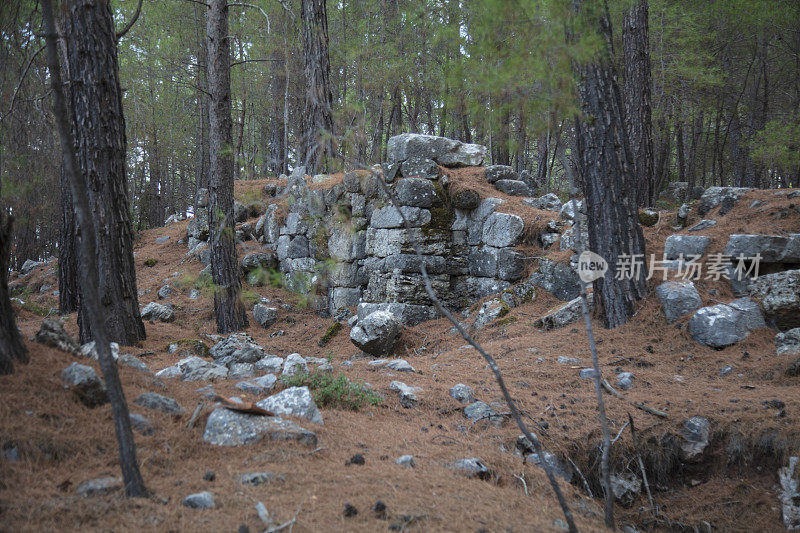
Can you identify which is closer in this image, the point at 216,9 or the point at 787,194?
the point at 787,194

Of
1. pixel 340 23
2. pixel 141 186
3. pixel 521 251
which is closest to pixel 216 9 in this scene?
pixel 521 251

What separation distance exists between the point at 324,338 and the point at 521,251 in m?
3.30

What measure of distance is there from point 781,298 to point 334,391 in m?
4.61

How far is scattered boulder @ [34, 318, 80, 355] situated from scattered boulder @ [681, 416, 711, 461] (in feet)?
14.3

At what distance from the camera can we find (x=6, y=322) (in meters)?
2.66

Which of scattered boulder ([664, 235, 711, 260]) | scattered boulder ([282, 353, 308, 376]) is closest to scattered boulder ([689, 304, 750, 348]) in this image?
scattered boulder ([664, 235, 711, 260])

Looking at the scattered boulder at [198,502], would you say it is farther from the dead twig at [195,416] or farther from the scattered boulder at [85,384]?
the scattered boulder at [85,384]

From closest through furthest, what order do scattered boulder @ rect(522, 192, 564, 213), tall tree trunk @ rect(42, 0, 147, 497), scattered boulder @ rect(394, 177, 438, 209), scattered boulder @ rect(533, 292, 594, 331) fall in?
tall tree trunk @ rect(42, 0, 147, 497) < scattered boulder @ rect(533, 292, 594, 331) < scattered boulder @ rect(394, 177, 438, 209) < scattered boulder @ rect(522, 192, 564, 213)

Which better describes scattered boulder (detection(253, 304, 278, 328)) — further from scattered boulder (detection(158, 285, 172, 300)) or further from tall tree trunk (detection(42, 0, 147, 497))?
tall tree trunk (detection(42, 0, 147, 497))

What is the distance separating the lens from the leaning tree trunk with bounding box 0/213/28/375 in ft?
8.57

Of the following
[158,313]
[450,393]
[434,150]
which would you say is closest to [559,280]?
[450,393]

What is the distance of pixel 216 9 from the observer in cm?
737

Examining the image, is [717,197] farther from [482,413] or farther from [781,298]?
[482,413]

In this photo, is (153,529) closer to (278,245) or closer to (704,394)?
(704,394)
